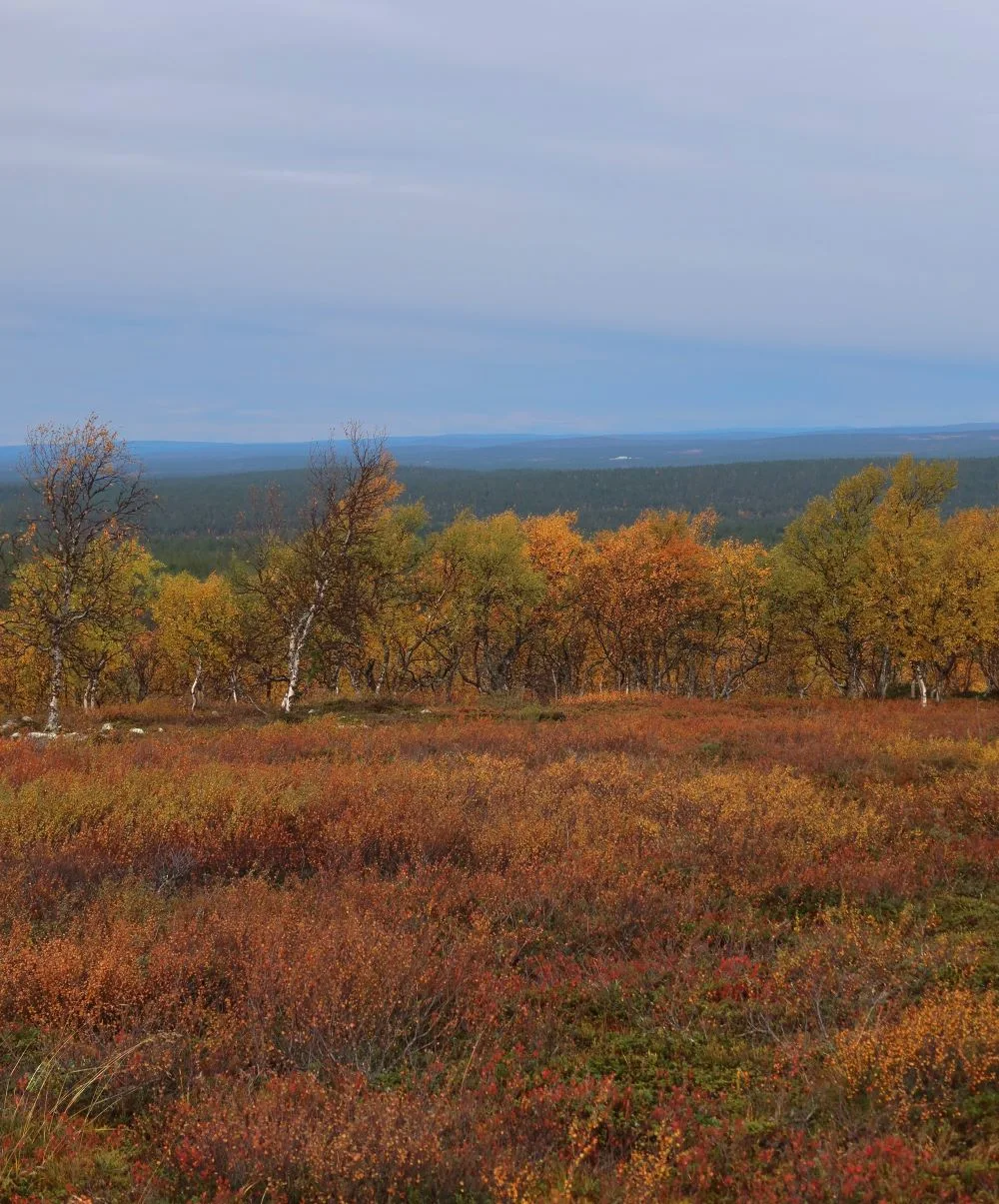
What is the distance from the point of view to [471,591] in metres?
41.4

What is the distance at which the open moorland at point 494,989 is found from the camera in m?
4.42

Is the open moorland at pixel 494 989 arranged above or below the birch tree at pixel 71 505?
below

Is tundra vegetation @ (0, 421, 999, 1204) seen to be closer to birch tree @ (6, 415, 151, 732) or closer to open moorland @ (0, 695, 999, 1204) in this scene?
open moorland @ (0, 695, 999, 1204)

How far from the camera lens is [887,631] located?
1367 inches

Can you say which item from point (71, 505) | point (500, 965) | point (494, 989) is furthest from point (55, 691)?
point (494, 989)

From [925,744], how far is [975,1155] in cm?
1392

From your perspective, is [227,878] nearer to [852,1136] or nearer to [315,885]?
[315,885]

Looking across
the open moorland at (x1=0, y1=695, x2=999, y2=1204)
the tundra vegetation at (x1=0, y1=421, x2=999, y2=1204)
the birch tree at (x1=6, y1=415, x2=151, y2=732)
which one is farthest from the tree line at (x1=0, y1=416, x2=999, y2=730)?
the open moorland at (x1=0, y1=695, x2=999, y2=1204)

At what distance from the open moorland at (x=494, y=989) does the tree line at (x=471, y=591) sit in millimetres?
14262

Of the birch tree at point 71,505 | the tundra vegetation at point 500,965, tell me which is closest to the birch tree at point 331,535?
the birch tree at point 71,505

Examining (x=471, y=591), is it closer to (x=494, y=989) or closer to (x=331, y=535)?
(x=331, y=535)

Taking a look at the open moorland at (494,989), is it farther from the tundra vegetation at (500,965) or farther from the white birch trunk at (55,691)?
the white birch trunk at (55,691)

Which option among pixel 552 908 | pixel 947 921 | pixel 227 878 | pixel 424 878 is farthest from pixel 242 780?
pixel 947 921

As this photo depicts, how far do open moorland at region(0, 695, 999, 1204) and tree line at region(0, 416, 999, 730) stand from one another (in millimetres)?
14262
